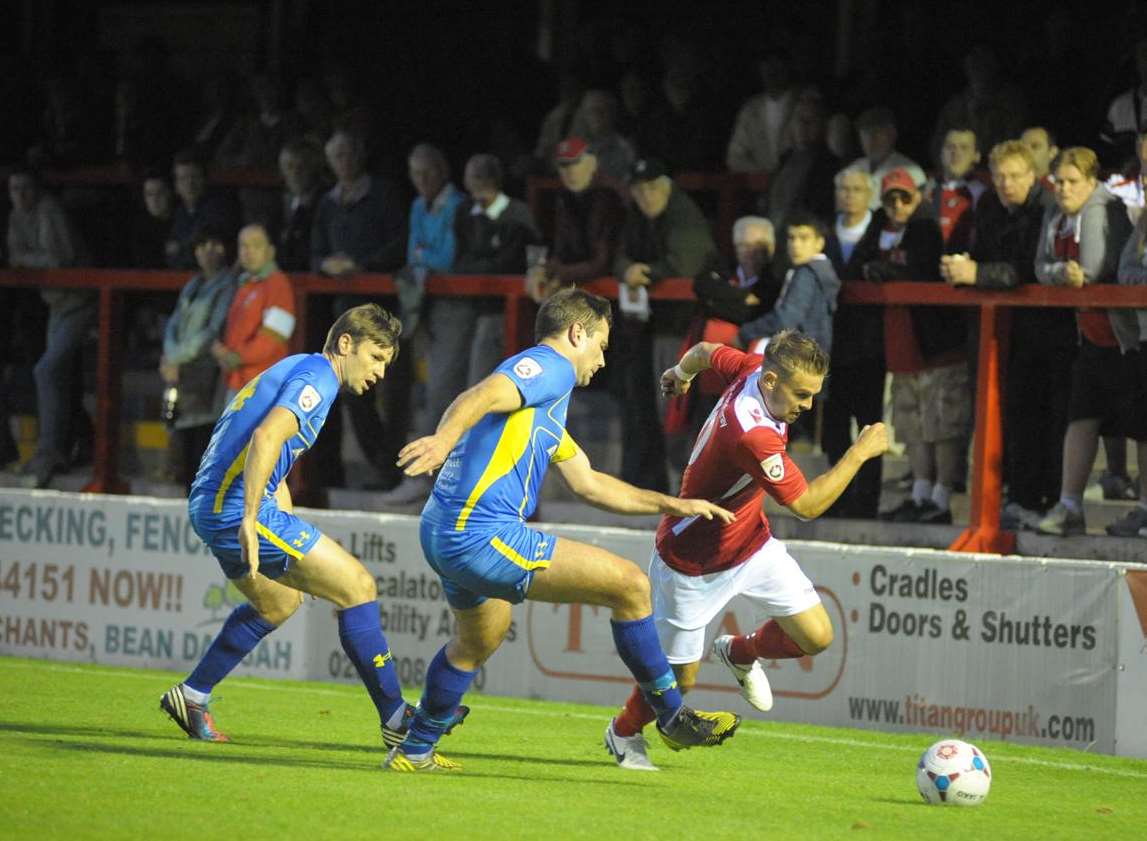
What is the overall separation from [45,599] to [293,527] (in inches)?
177

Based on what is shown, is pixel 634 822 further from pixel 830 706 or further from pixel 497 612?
pixel 830 706

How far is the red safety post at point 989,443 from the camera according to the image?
1054 cm

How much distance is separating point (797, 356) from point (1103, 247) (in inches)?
114

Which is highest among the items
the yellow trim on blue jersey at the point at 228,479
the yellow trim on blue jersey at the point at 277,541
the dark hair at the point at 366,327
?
the dark hair at the point at 366,327

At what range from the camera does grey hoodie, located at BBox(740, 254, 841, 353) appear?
34.8 feet

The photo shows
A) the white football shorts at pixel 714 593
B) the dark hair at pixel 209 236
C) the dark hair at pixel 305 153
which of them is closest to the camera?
the white football shorts at pixel 714 593

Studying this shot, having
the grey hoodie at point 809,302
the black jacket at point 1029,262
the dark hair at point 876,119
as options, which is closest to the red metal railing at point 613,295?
the black jacket at point 1029,262

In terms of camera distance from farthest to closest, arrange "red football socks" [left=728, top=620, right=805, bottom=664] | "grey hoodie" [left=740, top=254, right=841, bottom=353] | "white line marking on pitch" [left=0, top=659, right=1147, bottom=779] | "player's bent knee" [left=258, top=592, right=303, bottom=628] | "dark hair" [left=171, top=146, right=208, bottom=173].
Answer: "dark hair" [left=171, top=146, right=208, bottom=173] → "grey hoodie" [left=740, top=254, right=841, bottom=353] → "white line marking on pitch" [left=0, top=659, right=1147, bottom=779] → "red football socks" [left=728, top=620, right=805, bottom=664] → "player's bent knee" [left=258, top=592, right=303, bottom=628]

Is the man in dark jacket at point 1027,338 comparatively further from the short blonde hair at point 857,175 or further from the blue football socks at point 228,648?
the blue football socks at point 228,648

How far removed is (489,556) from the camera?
7.44m

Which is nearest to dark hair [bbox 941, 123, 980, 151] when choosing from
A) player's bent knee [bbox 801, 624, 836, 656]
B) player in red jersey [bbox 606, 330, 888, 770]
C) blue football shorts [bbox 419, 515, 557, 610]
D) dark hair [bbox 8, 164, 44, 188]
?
player in red jersey [bbox 606, 330, 888, 770]

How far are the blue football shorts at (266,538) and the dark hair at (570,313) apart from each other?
1.27 m

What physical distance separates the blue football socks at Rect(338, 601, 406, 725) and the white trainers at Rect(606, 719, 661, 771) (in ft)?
2.86

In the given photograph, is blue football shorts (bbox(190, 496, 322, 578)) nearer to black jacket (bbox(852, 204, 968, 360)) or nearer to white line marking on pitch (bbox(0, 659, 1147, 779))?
white line marking on pitch (bbox(0, 659, 1147, 779))
